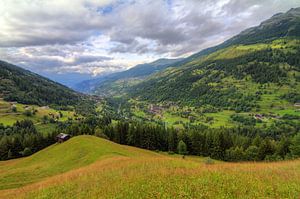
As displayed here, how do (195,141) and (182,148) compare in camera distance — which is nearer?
(182,148)

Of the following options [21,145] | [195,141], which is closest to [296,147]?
[195,141]

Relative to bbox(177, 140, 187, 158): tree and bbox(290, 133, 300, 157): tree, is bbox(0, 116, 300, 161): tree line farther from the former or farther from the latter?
bbox(290, 133, 300, 157): tree

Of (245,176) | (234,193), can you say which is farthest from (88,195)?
(245,176)

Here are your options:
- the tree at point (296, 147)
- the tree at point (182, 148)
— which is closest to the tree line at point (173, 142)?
the tree at point (182, 148)

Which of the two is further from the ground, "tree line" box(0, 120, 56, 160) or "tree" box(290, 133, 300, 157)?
"tree line" box(0, 120, 56, 160)

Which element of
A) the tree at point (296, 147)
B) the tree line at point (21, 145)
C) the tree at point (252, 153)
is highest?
the tree line at point (21, 145)

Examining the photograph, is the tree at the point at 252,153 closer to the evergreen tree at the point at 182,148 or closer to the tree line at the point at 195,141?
the tree line at the point at 195,141

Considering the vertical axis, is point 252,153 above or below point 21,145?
below

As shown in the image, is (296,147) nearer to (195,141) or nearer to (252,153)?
(252,153)

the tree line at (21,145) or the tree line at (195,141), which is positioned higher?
the tree line at (21,145)

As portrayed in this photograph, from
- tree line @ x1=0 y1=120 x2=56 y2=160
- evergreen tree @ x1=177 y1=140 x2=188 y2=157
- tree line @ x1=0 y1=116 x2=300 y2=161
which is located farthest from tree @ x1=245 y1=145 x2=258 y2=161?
tree line @ x1=0 y1=120 x2=56 y2=160

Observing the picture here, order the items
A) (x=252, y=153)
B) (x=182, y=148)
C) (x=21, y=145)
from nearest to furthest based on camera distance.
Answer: (x=252, y=153)
(x=182, y=148)
(x=21, y=145)

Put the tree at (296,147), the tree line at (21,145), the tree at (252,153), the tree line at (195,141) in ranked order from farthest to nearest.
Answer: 1. the tree line at (21,145)
2. the tree line at (195,141)
3. the tree at (252,153)
4. the tree at (296,147)

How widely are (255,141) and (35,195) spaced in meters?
87.9
